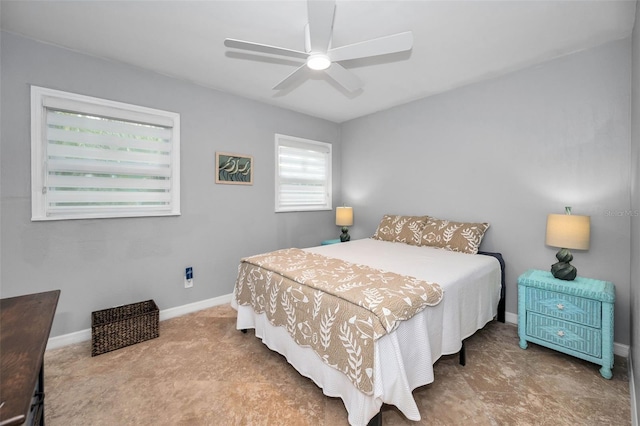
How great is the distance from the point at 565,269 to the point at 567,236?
264 millimetres

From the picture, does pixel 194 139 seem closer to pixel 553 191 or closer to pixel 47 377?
pixel 47 377

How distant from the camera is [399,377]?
132cm

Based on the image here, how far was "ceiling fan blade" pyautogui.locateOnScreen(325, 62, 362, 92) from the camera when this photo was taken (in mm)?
2044

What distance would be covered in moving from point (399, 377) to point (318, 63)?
2.04 meters

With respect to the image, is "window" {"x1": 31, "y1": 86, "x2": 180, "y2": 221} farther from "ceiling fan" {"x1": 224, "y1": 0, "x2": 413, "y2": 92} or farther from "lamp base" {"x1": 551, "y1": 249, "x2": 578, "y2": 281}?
"lamp base" {"x1": 551, "y1": 249, "x2": 578, "y2": 281}

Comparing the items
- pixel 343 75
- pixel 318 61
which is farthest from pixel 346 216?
pixel 318 61

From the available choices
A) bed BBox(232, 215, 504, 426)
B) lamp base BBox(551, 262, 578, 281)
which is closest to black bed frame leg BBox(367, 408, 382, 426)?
bed BBox(232, 215, 504, 426)

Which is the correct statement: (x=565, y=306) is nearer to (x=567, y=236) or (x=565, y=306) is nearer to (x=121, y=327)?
(x=567, y=236)

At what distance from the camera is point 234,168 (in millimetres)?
3236

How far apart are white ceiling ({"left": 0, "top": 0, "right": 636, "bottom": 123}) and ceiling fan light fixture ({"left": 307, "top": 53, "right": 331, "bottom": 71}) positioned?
0.93ft

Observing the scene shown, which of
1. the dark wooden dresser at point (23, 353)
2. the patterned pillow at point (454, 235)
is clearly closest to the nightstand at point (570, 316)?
the patterned pillow at point (454, 235)

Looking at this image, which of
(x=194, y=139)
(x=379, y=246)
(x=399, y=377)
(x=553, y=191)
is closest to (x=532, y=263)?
(x=553, y=191)

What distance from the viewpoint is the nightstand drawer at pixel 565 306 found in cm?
189

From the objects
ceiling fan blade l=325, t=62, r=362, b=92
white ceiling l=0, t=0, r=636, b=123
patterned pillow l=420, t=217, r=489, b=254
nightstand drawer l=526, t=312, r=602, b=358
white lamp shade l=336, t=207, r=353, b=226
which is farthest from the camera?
white lamp shade l=336, t=207, r=353, b=226
